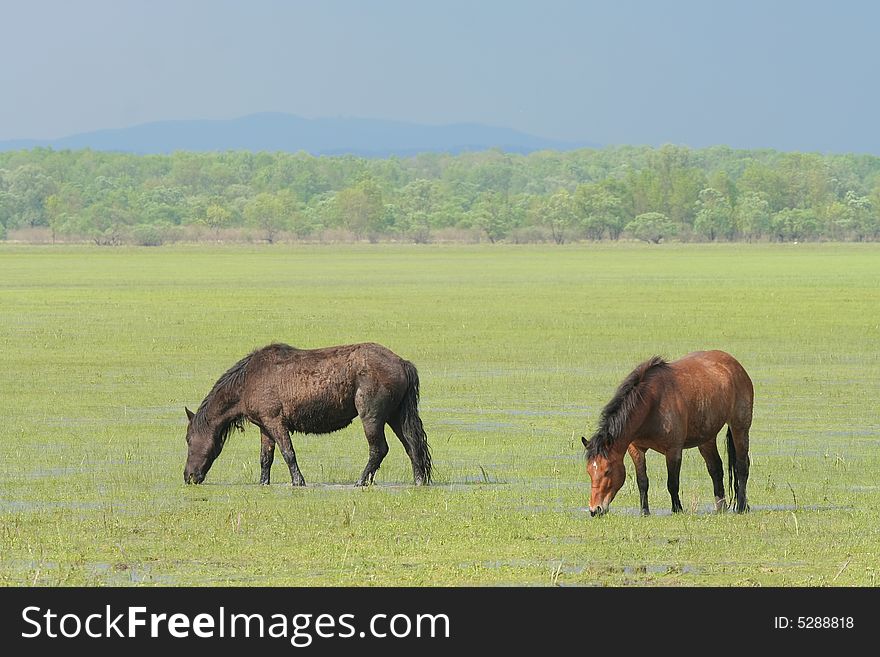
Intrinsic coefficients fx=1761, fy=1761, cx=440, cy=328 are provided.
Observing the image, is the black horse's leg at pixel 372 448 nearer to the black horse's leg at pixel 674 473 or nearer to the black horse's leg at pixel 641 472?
the black horse's leg at pixel 641 472

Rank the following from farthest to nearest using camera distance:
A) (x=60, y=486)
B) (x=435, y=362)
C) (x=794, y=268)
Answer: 1. (x=794, y=268)
2. (x=435, y=362)
3. (x=60, y=486)

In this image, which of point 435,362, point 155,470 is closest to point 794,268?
point 435,362

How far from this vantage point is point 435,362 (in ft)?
102

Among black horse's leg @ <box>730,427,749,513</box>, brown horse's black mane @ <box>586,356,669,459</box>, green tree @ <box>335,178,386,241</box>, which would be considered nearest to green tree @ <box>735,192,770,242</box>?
green tree @ <box>335,178,386,241</box>

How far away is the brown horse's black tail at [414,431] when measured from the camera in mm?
16859

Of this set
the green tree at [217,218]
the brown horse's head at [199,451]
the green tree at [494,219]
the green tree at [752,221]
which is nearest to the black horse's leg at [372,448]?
the brown horse's head at [199,451]

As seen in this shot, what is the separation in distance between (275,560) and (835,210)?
6736 inches

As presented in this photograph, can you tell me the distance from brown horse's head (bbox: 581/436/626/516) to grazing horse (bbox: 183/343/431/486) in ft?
9.93

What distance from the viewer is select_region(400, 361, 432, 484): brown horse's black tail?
16.9 meters

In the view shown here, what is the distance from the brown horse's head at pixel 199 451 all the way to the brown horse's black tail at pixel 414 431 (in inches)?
73.1

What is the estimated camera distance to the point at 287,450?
663 inches

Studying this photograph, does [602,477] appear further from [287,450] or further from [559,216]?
[559,216]
